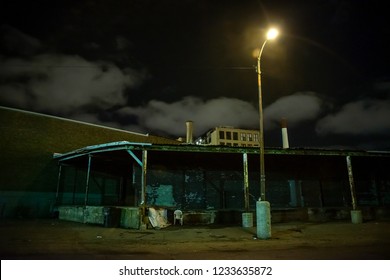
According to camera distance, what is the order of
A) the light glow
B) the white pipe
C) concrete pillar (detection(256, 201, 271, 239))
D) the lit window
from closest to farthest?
the light glow
concrete pillar (detection(256, 201, 271, 239))
the white pipe
the lit window

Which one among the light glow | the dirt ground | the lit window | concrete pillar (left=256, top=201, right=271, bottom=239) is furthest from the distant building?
the light glow

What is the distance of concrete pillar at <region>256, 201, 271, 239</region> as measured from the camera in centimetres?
998

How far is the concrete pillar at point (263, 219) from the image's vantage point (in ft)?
32.8

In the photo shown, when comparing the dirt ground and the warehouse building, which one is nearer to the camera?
the dirt ground

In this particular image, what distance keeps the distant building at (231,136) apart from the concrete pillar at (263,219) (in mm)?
71006

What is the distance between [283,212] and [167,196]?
7020mm

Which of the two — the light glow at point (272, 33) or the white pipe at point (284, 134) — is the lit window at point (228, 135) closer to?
the white pipe at point (284, 134)

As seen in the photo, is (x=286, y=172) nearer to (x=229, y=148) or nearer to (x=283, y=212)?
(x=283, y=212)

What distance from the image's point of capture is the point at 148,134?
3219cm

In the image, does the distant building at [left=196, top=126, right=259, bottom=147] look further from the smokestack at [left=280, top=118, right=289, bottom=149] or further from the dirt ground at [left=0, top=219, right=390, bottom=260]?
the dirt ground at [left=0, top=219, right=390, bottom=260]

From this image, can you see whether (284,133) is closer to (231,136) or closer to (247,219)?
(247,219)

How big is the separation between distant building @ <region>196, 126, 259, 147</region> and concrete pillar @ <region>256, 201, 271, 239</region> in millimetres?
71006

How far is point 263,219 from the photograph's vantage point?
10.1 meters

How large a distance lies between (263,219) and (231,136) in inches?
2945
